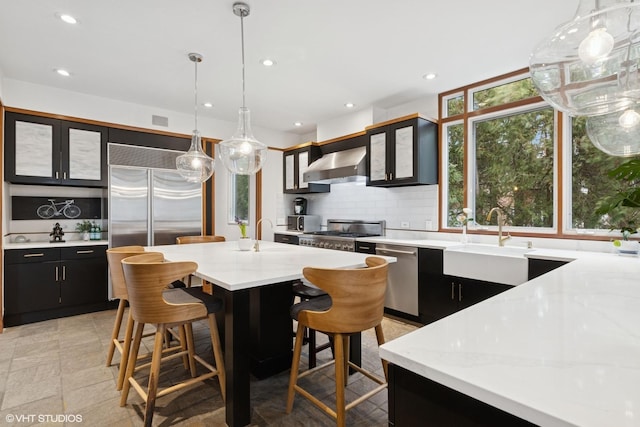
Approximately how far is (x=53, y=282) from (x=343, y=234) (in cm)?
363

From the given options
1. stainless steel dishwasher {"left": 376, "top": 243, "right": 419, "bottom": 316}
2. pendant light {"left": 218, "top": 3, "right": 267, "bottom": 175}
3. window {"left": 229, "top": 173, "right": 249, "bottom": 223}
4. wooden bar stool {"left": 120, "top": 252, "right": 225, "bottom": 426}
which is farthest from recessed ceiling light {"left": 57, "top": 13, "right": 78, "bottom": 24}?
stainless steel dishwasher {"left": 376, "top": 243, "right": 419, "bottom": 316}

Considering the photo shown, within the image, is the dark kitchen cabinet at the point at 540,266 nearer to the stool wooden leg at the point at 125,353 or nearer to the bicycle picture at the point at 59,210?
the stool wooden leg at the point at 125,353

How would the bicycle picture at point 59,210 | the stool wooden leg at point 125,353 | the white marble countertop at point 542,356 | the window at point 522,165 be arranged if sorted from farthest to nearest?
1. the bicycle picture at point 59,210
2. the window at point 522,165
3. the stool wooden leg at point 125,353
4. the white marble countertop at point 542,356

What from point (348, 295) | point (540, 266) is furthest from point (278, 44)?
point (540, 266)

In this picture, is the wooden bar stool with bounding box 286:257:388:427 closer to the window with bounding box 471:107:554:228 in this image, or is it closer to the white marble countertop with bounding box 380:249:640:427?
the white marble countertop with bounding box 380:249:640:427

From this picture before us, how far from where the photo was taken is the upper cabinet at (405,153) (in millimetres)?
3902

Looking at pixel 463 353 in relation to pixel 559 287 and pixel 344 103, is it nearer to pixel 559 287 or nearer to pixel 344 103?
pixel 559 287

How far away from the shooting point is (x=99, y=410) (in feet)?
6.63

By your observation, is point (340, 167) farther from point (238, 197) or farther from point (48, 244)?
point (48, 244)

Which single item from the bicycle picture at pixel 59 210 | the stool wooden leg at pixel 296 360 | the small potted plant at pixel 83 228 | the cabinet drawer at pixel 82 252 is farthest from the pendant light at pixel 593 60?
the bicycle picture at pixel 59 210

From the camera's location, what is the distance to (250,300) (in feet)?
7.51

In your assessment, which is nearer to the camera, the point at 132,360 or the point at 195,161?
the point at 132,360

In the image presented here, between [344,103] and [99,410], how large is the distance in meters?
4.05

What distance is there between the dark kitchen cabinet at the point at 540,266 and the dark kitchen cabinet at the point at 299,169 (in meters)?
3.42
